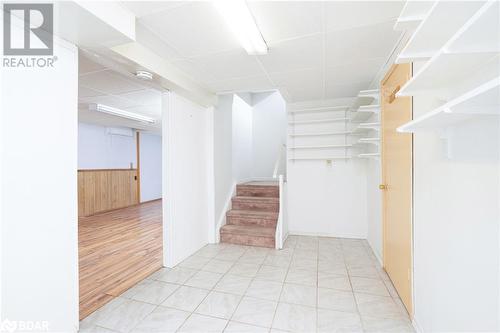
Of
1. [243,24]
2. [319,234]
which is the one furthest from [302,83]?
[319,234]

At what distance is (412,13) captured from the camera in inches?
47.3

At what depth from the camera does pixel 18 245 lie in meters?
1.37

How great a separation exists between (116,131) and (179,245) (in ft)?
17.1

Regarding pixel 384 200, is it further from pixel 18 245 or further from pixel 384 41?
pixel 18 245

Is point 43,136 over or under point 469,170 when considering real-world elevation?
over

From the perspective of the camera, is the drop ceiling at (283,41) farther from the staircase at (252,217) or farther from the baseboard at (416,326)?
the baseboard at (416,326)

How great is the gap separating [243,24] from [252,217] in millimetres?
2961

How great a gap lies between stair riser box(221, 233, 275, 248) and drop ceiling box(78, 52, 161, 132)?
251cm

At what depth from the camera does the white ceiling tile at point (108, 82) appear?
116 inches

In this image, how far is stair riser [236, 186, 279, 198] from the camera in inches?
170

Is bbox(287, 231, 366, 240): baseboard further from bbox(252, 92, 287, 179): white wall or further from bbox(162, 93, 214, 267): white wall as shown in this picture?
bbox(252, 92, 287, 179): white wall

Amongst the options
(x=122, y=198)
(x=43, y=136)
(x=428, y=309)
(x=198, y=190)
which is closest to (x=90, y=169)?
(x=122, y=198)

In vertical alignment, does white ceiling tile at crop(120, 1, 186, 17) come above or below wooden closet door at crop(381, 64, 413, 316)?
above

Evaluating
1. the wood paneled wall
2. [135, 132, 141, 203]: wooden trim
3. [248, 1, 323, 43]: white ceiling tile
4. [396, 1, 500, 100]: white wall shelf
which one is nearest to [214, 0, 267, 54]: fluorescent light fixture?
[248, 1, 323, 43]: white ceiling tile
